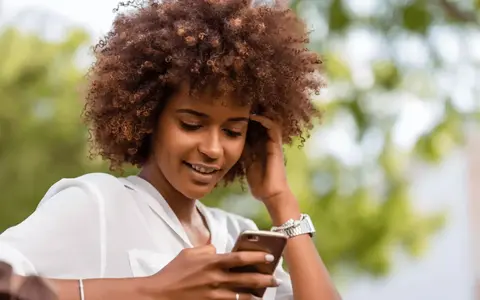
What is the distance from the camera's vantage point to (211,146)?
59.2 inches

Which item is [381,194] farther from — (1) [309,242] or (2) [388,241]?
(1) [309,242]

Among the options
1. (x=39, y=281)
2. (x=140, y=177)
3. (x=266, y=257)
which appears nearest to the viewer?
(x=39, y=281)

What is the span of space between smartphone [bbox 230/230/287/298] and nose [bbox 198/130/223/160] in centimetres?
31

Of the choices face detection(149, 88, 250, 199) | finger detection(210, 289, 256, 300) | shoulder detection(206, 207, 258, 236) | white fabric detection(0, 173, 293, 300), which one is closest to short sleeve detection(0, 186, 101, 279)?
white fabric detection(0, 173, 293, 300)

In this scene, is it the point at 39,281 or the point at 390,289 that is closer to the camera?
the point at 39,281

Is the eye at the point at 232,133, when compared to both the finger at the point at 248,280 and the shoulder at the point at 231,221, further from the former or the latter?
the finger at the point at 248,280

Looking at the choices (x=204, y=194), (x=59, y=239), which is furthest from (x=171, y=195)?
(x=59, y=239)

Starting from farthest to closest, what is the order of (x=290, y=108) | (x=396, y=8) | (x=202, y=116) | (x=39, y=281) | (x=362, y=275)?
(x=362, y=275) < (x=396, y=8) < (x=290, y=108) < (x=202, y=116) < (x=39, y=281)

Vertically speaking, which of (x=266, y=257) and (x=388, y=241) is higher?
(x=388, y=241)

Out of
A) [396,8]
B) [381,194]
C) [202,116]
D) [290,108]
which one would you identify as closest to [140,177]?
[202,116]

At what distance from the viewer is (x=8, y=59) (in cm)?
518

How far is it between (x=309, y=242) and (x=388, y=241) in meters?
3.99

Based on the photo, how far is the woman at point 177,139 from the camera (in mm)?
1403

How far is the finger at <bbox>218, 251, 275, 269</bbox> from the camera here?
1.18 metres
